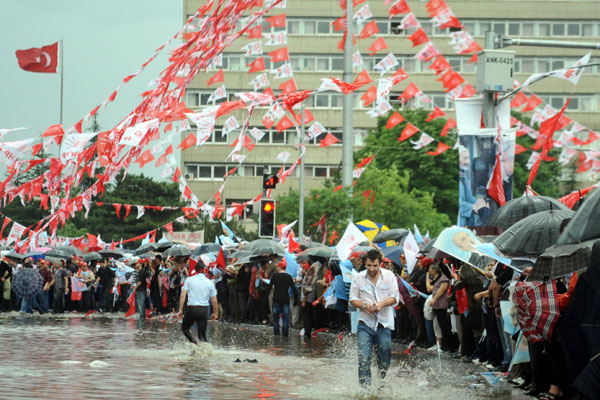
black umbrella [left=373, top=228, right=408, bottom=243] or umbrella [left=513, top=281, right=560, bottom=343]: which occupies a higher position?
black umbrella [left=373, top=228, right=408, bottom=243]

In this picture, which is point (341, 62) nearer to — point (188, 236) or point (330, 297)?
point (188, 236)

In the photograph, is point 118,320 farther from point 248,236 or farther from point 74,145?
point 248,236

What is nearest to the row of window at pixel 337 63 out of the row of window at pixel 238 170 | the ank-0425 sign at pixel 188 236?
the row of window at pixel 238 170

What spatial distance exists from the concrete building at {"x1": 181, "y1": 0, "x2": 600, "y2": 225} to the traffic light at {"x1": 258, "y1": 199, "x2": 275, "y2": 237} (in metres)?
52.8

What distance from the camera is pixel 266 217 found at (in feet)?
96.3

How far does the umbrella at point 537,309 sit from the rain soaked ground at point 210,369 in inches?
52.1

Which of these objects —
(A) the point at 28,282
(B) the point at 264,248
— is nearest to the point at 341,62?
(A) the point at 28,282

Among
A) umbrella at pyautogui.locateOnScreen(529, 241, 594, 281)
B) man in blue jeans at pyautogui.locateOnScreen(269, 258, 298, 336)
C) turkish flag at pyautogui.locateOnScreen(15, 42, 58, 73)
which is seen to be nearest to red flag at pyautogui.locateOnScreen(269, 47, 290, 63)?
turkish flag at pyautogui.locateOnScreen(15, 42, 58, 73)

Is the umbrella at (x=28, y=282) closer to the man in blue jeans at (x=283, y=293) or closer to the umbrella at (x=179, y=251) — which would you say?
the umbrella at (x=179, y=251)

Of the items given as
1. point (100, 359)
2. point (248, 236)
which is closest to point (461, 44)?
point (100, 359)

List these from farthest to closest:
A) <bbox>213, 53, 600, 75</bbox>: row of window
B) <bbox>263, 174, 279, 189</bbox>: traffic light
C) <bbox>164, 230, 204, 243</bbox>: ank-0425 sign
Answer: <bbox>213, 53, 600, 75</bbox>: row of window
<bbox>164, 230, 204, 243</bbox>: ank-0425 sign
<bbox>263, 174, 279, 189</bbox>: traffic light

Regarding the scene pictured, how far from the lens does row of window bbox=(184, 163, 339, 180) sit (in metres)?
84.7

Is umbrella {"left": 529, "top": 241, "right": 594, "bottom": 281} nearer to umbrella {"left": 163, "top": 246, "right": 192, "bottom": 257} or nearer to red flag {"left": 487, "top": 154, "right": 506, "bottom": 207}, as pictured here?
red flag {"left": 487, "top": 154, "right": 506, "bottom": 207}

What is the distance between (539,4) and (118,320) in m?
58.0
